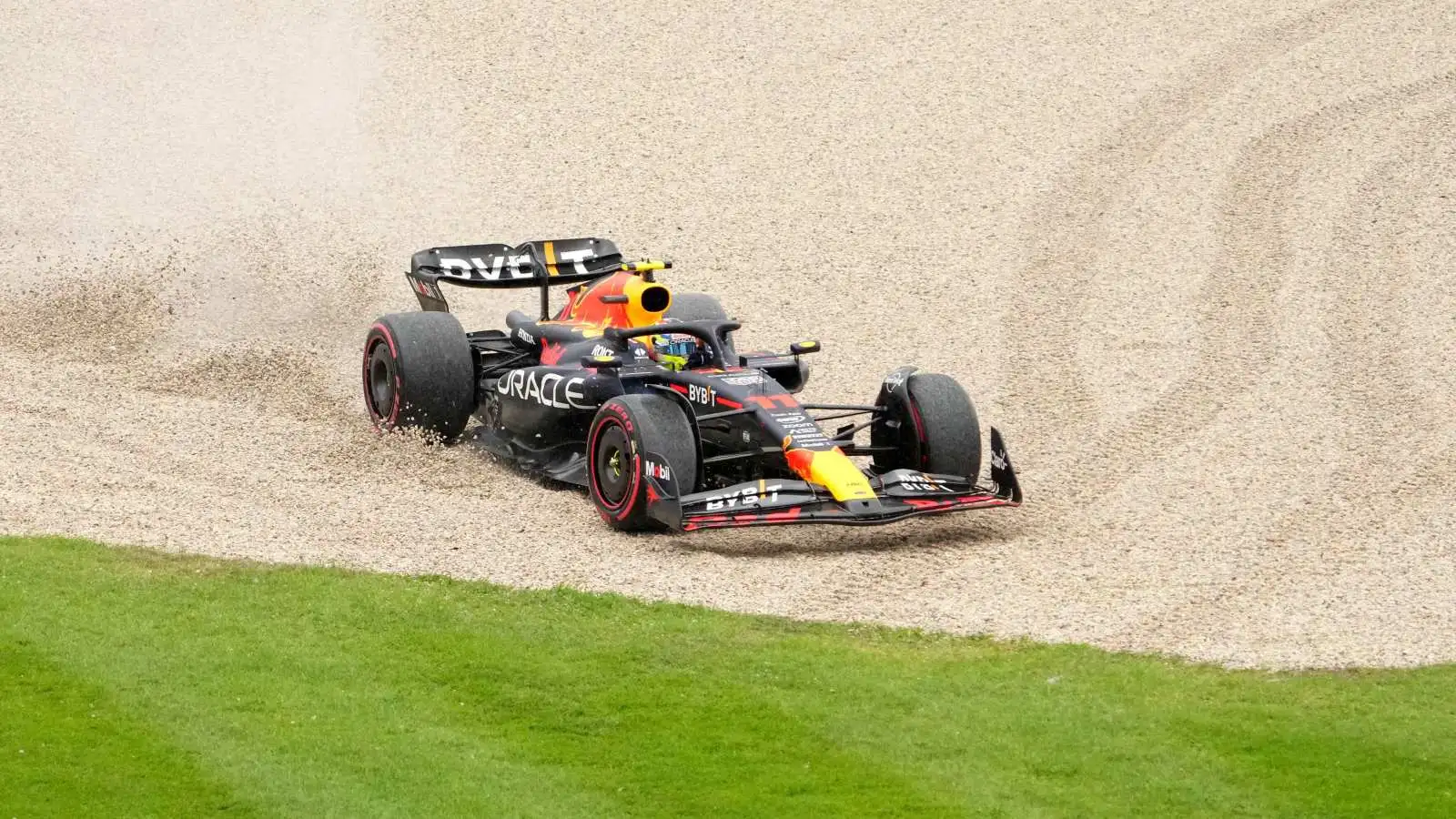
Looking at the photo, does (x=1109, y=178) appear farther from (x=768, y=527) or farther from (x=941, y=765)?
(x=941, y=765)

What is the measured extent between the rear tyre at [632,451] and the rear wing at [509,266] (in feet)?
11.8

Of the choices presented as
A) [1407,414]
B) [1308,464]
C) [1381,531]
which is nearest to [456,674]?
[1381,531]

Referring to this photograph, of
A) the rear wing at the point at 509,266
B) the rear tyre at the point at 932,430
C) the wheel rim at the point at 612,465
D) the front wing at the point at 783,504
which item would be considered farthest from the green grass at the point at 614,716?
the rear wing at the point at 509,266

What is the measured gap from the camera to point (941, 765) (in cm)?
908

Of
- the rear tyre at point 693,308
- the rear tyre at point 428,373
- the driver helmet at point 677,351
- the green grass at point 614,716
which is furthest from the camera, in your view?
the rear tyre at point 693,308

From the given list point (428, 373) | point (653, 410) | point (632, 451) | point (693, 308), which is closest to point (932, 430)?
point (653, 410)

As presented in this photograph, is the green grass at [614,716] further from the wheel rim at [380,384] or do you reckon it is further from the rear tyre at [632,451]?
the wheel rim at [380,384]

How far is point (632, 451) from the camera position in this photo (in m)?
13.2

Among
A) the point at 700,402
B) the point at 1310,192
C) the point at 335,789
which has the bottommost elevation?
the point at 335,789

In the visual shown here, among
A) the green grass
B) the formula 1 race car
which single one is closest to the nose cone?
the formula 1 race car

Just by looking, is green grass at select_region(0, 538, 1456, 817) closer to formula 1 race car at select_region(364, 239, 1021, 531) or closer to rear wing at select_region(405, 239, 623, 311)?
formula 1 race car at select_region(364, 239, 1021, 531)

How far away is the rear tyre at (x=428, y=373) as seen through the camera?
15.7m

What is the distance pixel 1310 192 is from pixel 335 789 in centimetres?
1831

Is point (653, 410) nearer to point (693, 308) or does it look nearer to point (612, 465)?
point (612, 465)
